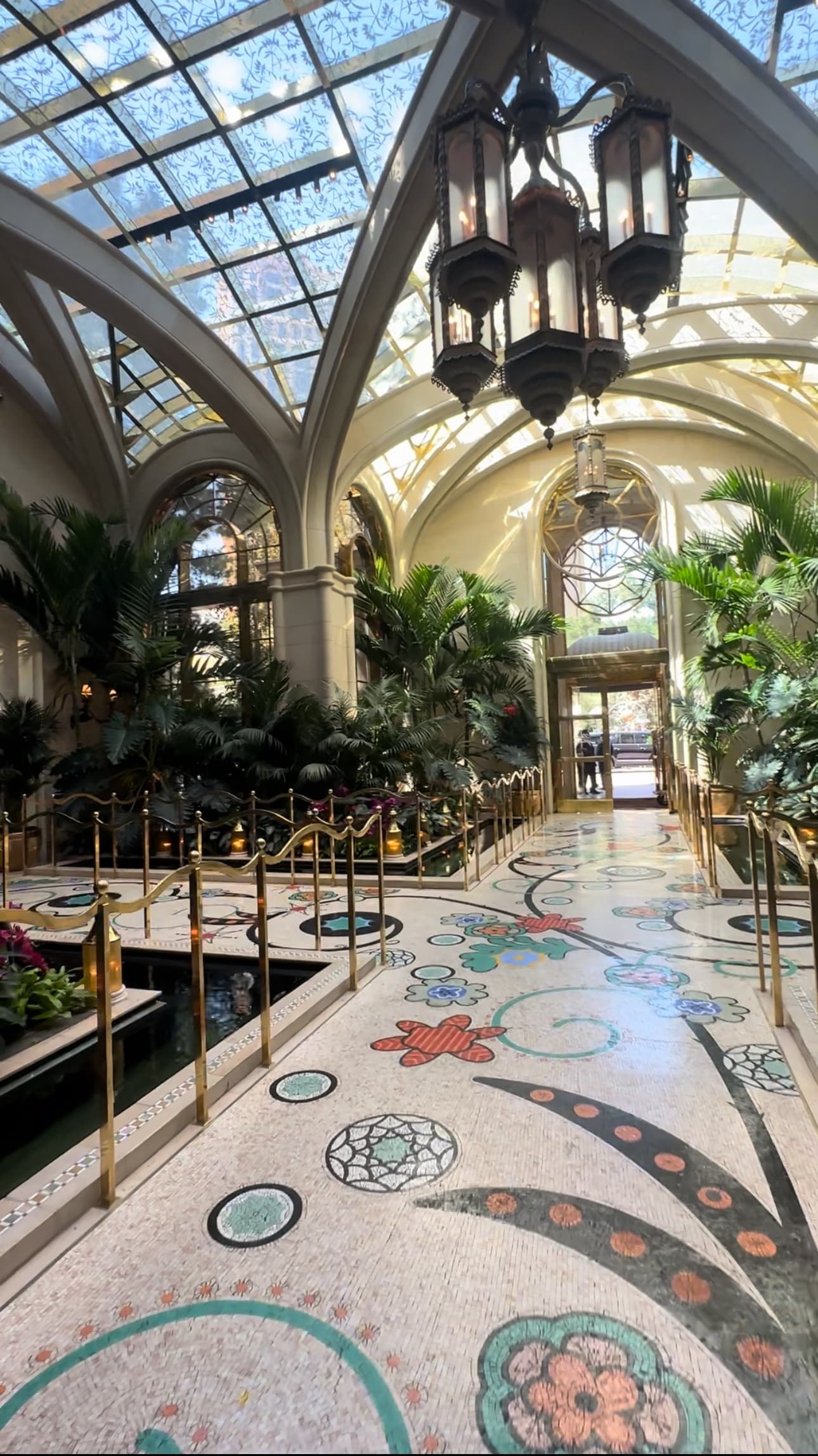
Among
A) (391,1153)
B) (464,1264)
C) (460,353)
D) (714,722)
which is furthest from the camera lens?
(714,722)

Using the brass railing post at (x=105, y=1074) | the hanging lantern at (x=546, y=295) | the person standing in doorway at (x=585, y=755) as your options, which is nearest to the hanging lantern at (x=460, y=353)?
the hanging lantern at (x=546, y=295)

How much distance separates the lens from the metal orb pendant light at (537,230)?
2439 mm

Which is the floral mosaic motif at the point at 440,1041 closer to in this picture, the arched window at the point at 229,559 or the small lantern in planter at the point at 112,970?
the small lantern in planter at the point at 112,970

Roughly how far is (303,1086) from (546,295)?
3.02 m

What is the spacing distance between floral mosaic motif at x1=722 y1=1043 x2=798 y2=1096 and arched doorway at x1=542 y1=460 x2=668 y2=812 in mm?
9865

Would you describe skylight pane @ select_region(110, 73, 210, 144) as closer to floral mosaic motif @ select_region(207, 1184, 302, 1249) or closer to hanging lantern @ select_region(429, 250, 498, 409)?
hanging lantern @ select_region(429, 250, 498, 409)

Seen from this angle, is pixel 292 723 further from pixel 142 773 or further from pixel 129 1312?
pixel 129 1312

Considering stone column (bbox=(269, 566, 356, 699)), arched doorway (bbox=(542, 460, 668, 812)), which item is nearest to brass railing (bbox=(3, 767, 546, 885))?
stone column (bbox=(269, 566, 356, 699))

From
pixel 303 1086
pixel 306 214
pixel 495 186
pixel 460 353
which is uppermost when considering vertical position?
pixel 306 214

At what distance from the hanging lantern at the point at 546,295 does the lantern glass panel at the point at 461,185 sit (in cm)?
24

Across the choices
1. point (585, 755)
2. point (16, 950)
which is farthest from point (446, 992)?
point (585, 755)

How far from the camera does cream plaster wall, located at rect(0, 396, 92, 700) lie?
8.48 meters

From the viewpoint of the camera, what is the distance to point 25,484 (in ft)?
31.0

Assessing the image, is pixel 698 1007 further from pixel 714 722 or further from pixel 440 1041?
pixel 714 722
